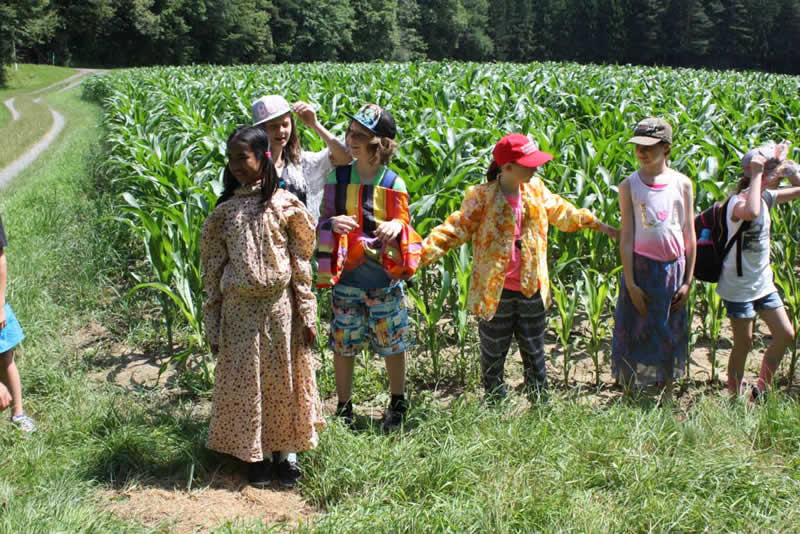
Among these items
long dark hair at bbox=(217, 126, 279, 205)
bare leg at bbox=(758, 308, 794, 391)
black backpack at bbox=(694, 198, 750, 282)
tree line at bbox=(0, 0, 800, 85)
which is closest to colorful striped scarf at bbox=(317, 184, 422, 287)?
long dark hair at bbox=(217, 126, 279, 205)

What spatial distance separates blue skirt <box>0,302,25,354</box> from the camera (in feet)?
11.4

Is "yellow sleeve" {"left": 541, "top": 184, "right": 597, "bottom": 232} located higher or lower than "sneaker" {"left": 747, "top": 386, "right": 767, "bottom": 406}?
higher

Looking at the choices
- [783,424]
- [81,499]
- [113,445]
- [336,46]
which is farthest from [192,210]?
[336,46]

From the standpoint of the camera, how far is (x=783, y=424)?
3.24 m

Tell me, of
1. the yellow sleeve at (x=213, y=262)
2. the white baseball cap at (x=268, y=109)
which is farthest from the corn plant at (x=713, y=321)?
the yellow sleeve at (x=213, y=262)

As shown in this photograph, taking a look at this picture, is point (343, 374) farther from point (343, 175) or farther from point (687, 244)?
point (687, 244)

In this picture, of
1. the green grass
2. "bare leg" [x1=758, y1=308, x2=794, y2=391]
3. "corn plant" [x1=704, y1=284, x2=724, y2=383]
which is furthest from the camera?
the green grass

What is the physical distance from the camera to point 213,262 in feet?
9.79

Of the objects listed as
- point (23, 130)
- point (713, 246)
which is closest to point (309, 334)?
point (713, 246)

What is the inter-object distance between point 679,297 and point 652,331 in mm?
209

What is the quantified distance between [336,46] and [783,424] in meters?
77.4

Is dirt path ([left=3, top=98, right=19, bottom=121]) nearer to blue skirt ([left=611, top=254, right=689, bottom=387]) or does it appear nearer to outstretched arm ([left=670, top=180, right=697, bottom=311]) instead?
blue skirt ([left=611, top=254, right=689, bottom=387])

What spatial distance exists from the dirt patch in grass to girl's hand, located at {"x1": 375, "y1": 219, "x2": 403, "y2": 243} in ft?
3.80

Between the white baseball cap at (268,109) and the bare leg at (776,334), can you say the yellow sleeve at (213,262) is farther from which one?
the bare leg at (776,334)
